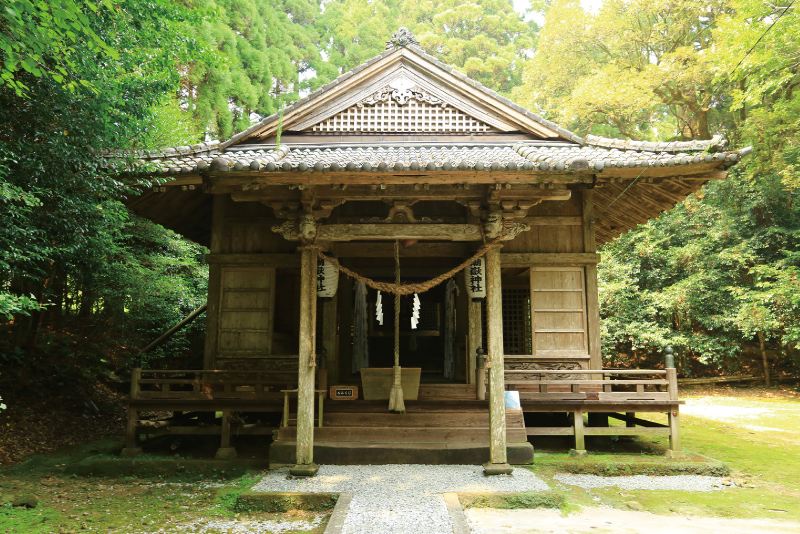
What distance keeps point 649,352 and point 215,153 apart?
687 inches

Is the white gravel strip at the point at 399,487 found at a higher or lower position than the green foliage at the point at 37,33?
lower

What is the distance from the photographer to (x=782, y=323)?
16172 millimetres

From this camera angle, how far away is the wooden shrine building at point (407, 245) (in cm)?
724

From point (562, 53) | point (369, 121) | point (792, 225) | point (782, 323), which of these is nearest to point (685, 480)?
point (369, 121)

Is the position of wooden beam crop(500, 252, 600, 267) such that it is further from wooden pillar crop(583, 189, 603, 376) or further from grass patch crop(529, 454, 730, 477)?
grass patch crop(529, 454, 730, 477)

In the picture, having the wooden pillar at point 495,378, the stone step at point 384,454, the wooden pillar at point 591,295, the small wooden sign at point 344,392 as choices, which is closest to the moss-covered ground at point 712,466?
the wooden pillar at point 495,378

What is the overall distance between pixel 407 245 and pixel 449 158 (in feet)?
6.28

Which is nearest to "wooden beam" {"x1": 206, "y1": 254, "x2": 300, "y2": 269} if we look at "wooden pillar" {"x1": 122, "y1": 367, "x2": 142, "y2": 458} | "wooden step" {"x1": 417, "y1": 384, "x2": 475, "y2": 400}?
"wooden pillar" {"x1": 122, "y1": 367, "x2": 142, "y2": 458}

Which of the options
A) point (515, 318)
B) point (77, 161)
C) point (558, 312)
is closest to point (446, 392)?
point (558, 312)

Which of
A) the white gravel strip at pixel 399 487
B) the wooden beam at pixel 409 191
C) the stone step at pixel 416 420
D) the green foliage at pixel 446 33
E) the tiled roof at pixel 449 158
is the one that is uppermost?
the green foliage at pixel 446 33

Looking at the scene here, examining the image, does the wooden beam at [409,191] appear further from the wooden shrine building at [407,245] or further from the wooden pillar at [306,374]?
the wooden pillar at [306,374]

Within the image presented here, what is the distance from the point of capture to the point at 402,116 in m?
10.3

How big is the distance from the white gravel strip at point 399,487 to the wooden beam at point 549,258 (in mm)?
3679

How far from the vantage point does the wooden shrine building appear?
7238 millimetres
